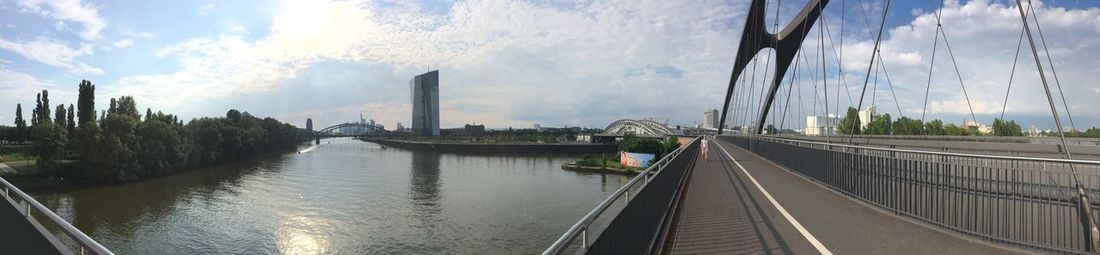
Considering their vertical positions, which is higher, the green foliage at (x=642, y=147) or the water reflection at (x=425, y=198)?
the green foliage at (x=642, y=147)

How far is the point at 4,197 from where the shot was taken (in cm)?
667

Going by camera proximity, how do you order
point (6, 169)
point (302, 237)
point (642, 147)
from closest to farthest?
1. point (302, 237)
2. point (6, 169)
3. point (642, 147)

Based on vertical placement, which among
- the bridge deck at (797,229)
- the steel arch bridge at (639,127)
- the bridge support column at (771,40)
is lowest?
the bridge deck at (797,229)

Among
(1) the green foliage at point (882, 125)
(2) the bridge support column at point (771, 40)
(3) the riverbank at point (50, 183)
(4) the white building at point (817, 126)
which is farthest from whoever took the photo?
(1) the green foliage at point (882, 125)

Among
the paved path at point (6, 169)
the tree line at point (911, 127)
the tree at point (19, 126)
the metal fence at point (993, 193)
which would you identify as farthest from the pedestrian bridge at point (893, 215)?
the tree at point (19, 126)

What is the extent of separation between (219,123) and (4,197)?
84.5 m

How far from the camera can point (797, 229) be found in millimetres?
7008

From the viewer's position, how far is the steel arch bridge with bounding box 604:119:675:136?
153 meters

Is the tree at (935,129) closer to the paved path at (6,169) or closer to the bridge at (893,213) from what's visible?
the bridge at (893,213)

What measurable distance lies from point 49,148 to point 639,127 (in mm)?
133591

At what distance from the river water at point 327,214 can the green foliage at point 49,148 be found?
684 centimetres

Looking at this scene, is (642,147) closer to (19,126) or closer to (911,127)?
(911,127)

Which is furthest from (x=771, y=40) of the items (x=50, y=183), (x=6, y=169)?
(x=6, y=169)

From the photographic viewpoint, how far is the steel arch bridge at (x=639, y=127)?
6042 inches
